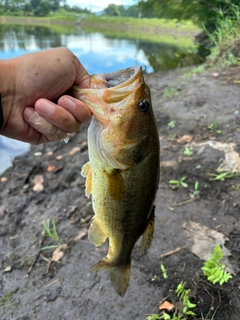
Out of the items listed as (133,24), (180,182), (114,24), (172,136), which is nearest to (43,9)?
(114,24)

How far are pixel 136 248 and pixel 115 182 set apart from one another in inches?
64.0

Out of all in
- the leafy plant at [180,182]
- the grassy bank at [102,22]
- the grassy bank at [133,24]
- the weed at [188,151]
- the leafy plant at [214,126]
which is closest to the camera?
the leafy plant at [180,182]

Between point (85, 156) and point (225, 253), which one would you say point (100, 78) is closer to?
point (225, 253)

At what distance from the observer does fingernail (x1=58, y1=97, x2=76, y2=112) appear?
1.67 m

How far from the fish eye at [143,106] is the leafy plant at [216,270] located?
4.81 ft

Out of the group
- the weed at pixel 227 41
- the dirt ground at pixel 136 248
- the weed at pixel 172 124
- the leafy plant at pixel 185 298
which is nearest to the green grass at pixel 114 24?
the weed at pixel 227 41

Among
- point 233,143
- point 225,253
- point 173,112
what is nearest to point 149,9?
point 173,112

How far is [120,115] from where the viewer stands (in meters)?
1.66

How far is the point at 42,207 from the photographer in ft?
14.1

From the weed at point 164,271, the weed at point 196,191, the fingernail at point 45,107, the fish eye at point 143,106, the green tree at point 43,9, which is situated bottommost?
the green tree at point 43,9

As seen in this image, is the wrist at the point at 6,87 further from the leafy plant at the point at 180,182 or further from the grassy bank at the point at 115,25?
the grassy bank at the point at 115,25

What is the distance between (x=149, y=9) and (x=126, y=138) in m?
21.8

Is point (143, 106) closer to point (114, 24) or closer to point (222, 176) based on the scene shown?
point (222, 176)

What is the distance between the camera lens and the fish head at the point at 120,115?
5.26 feet
